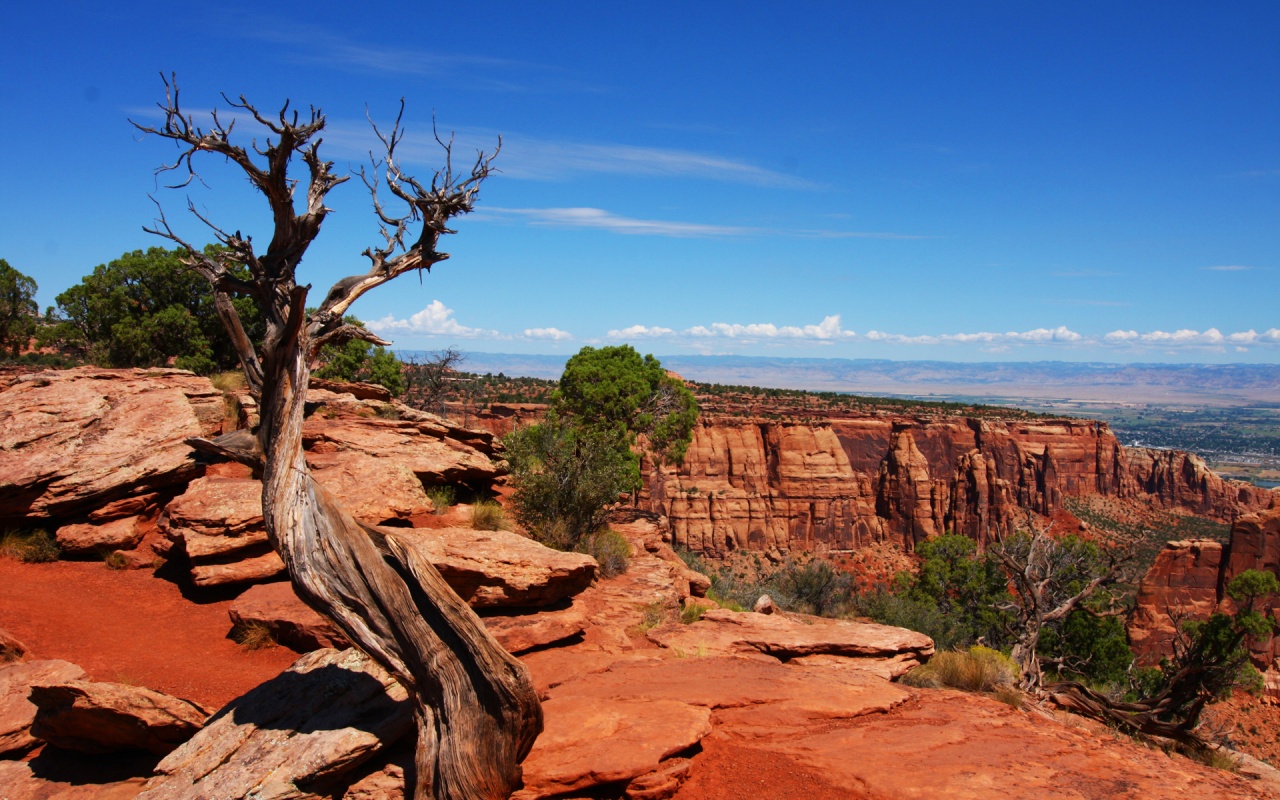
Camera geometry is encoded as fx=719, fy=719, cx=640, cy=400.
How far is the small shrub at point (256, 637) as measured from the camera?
32.1ft

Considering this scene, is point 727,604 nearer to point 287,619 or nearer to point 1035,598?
point 1035,598

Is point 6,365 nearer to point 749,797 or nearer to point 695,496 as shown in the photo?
point 749,797

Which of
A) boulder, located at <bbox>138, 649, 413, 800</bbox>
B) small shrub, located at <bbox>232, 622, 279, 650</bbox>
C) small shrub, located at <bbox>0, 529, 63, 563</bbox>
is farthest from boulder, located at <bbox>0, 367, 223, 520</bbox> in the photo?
boulder, located at <bbox>138, 649, 413, 800</bbox>

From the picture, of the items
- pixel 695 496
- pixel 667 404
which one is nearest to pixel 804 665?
pixel 667 404

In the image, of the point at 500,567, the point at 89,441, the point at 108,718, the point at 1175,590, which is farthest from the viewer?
the point at 1175,590

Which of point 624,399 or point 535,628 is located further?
point 624,399

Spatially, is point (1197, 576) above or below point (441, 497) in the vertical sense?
below

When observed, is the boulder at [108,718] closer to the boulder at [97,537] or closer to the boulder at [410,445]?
the boulder at [97,537]

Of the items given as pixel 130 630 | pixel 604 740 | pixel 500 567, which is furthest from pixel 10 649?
pixel 604 740

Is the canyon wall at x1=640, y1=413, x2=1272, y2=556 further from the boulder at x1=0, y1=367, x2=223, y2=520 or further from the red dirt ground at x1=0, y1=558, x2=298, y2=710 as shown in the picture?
the red dirt ground at x1=0, y1=558, x2=298, y2=710

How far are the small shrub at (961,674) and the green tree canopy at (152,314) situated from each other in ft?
72.8

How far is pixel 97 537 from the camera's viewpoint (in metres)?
12.1

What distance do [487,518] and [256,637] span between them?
510cm

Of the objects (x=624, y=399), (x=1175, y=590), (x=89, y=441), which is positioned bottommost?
(x=1175, y=590)
